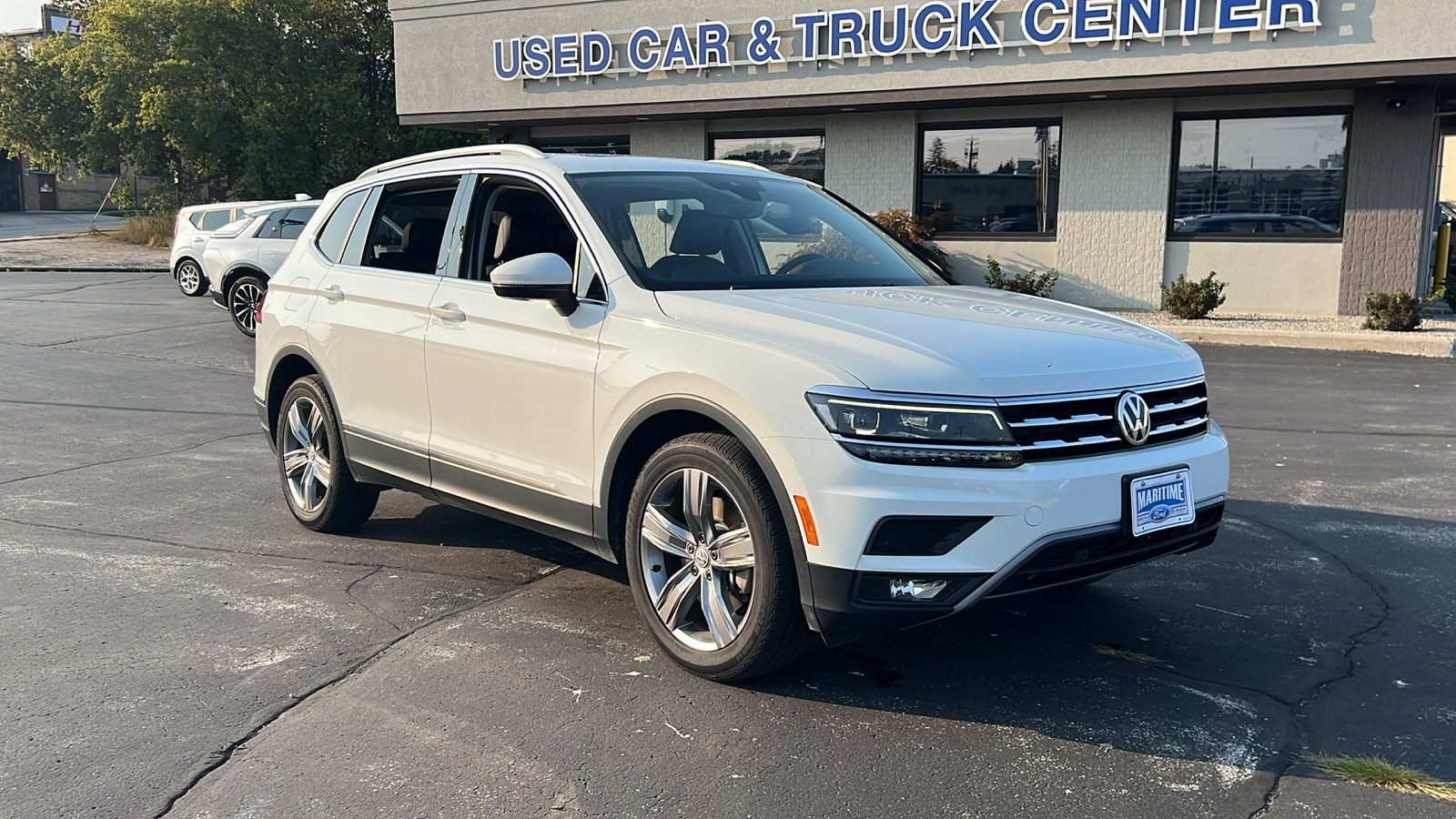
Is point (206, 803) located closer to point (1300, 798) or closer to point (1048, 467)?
point (1048, 467)

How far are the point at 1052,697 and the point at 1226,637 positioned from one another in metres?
1.01

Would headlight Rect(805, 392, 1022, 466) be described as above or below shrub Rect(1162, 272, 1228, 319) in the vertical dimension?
above

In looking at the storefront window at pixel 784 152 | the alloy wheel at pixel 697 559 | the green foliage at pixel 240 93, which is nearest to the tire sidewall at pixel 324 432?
the alloy wheel at pixel 697 559

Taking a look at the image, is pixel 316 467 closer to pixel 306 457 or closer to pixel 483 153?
pixel 306 457

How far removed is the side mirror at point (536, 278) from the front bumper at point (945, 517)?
116 centimetres

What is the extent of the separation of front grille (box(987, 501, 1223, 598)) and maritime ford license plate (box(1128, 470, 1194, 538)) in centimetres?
4

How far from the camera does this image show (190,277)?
18922 millimetres

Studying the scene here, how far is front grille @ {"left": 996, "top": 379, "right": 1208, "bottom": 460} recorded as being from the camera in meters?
3.75

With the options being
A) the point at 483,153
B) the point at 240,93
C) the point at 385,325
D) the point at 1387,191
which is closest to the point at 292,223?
the point at 385,325

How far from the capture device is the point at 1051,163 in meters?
19.0

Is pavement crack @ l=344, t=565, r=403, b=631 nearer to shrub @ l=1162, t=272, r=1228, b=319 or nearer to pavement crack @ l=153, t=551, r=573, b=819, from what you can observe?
pavement crack @ l=153, t=551, r=573, b=819

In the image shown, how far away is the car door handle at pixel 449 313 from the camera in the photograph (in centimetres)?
520

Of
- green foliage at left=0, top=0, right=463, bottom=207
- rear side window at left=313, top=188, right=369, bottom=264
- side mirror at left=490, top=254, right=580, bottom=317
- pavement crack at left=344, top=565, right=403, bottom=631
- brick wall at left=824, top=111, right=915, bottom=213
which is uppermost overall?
green foliage at left=0, top=0, right=463, bottom=207

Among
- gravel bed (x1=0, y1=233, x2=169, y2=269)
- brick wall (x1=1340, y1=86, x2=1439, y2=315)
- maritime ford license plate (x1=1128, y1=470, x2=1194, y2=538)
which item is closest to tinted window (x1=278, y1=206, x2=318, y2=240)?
gravel bed (x1=0, y1=233, x2=169, y2=269)
